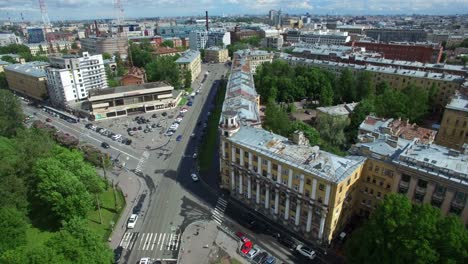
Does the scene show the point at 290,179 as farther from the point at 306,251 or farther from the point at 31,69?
the point at 31,69

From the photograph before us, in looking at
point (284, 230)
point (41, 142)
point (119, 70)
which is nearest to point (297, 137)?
point (284, 230)

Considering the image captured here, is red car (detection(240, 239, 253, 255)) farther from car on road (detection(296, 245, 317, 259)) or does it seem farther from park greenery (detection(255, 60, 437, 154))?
park greenery (detection(255, 60, 437, 154))

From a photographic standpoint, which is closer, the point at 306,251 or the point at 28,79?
the point at 306,251

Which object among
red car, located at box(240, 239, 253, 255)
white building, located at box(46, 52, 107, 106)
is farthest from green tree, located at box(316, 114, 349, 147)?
white building, located at box(46, 52, 107, 106)

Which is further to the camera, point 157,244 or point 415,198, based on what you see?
point 157,244

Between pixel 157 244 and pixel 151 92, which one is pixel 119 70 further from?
pixel 157 244

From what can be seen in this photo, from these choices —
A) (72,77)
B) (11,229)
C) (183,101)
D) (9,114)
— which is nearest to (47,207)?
(11,229)

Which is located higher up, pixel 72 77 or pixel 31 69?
pixel 72 77
